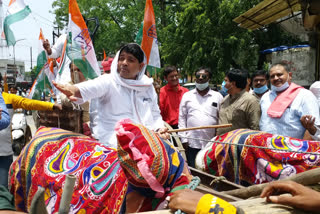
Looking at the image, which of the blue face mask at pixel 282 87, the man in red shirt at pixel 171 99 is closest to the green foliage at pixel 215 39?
the man in red shirt at pixel 171 99

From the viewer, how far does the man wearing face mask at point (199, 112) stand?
4.58 metres

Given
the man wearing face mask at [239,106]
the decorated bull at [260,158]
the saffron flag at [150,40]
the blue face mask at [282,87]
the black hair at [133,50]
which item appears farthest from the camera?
the saffron flag at [150,40]

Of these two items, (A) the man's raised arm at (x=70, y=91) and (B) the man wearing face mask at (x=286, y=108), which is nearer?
(A) the man's raised arm at (x=70, y=91)

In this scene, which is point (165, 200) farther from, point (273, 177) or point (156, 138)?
point (273, 177)

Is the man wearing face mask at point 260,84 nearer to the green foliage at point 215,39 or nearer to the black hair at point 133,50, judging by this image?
the black hair at point 133,50

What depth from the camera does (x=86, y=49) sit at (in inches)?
181

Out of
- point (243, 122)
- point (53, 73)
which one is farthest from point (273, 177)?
point (53, 73)

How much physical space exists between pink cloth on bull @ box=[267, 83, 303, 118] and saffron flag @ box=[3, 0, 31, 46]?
3632 millimetres

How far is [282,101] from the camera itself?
3.51 meters

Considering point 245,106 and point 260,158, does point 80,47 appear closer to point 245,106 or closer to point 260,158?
point 245,106

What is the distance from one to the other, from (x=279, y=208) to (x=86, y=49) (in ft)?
12.6

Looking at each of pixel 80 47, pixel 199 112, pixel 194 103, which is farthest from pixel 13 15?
pixel 199 112

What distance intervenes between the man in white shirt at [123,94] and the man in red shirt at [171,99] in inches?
87.3

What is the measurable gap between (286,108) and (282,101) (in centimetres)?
12
